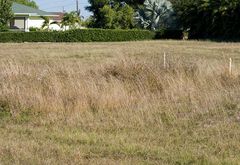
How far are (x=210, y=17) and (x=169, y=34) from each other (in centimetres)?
697

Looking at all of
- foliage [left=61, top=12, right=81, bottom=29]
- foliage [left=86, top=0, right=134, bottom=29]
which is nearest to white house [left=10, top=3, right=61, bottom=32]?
foliage [left=61, top=12, right=81, bottom=29]

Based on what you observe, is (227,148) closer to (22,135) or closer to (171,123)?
(171,123)

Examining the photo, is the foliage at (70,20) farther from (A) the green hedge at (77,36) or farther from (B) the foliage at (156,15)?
(A) the green hedge at (77,36)

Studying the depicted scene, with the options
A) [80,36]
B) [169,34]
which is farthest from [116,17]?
[80,36]

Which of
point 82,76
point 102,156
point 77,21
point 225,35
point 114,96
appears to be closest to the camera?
point 102,156

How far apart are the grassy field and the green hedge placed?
45.1m

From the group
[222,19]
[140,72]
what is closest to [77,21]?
[222,19]

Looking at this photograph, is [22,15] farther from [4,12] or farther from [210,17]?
[210,17]

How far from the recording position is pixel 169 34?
65.1 metres

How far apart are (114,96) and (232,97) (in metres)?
2.46

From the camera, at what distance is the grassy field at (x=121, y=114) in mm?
6875

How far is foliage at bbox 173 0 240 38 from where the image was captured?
186 feet

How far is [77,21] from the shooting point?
77.4 metres

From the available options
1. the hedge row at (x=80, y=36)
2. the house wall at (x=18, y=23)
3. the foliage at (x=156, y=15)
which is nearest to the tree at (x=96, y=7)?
the foliage at (x=156, y=15)
